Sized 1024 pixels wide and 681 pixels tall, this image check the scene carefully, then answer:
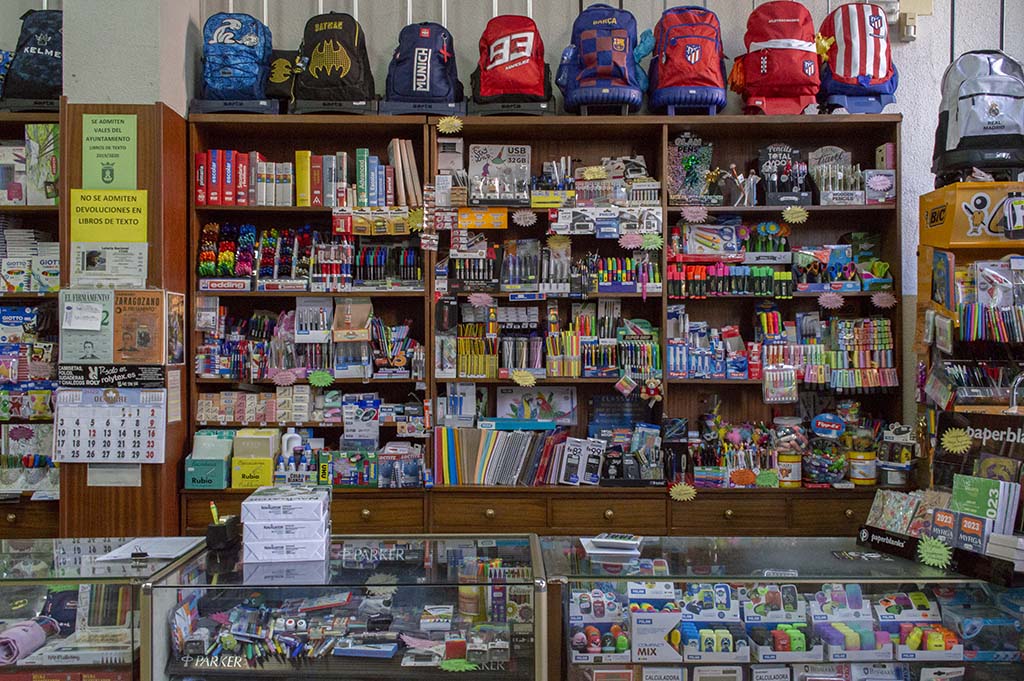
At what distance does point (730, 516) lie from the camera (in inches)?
164

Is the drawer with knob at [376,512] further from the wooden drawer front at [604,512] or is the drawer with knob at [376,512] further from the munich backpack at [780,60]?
the munich backpack at [780,60]

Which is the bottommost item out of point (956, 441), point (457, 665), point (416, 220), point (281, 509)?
point (457, 665)

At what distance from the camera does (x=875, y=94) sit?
4.25m

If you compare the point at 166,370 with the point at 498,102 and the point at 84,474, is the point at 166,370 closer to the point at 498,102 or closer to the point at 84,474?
the point at 84,474

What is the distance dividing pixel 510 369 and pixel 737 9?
2597 mm

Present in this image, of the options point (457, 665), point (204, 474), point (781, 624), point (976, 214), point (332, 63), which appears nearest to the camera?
point (457, 665)

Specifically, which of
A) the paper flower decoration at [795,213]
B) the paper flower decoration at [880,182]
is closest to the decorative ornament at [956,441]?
the paper flower decoration at [795,213]

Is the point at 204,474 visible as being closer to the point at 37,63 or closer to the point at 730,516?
the point at 37,63

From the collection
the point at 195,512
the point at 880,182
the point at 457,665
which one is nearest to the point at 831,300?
the point at 880,182

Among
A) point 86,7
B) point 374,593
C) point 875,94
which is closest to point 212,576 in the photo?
point 374,593

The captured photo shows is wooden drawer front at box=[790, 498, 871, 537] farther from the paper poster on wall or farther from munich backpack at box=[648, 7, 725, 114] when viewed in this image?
the paper poster on wall

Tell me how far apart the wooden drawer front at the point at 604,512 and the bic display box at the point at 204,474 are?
69.5 inches

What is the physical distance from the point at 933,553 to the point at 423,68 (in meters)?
3.32

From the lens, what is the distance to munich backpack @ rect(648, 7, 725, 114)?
163 inches
